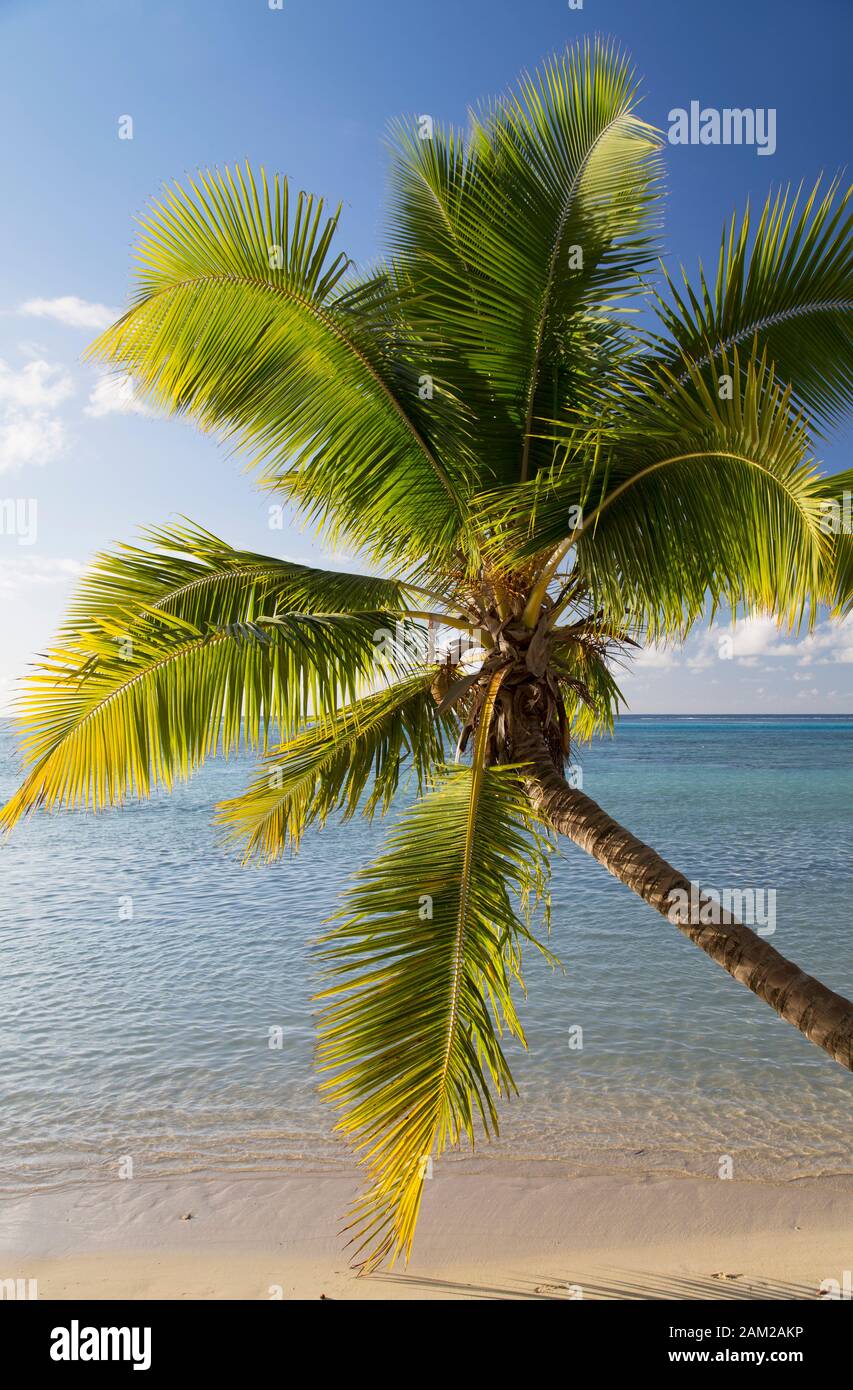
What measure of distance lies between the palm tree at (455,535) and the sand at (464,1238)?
225 centimetres

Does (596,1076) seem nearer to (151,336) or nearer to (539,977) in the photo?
(539,977)

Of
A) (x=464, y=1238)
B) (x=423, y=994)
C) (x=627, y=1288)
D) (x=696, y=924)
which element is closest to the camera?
(x=423, y=994)

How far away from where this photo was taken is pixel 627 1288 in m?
5.74

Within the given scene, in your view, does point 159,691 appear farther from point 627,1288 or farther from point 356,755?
point 627,1288

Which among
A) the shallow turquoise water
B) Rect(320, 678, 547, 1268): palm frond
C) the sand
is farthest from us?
the shallow turquoise water


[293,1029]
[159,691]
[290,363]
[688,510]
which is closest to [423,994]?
[159,691]

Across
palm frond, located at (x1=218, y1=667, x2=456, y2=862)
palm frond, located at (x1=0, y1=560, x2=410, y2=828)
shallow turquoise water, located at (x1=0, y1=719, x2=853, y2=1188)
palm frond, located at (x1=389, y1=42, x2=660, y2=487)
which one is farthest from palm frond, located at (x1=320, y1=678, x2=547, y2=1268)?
shallow turquoise water, located at (x1=0, y1=719, x2=853, y2=1188)

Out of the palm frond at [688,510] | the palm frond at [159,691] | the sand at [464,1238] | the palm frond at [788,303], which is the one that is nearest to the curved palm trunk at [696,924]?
the palm frond at [688,510]

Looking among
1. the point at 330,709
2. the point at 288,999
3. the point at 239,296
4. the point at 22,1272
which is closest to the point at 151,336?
the point at 239,296

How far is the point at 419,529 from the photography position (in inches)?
195

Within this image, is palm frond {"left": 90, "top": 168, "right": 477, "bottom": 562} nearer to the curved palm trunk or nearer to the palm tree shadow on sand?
the curved palm trunk

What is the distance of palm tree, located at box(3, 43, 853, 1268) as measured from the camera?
3.36 m

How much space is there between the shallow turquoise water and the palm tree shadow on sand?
5.19 ft

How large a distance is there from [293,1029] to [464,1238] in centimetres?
474
